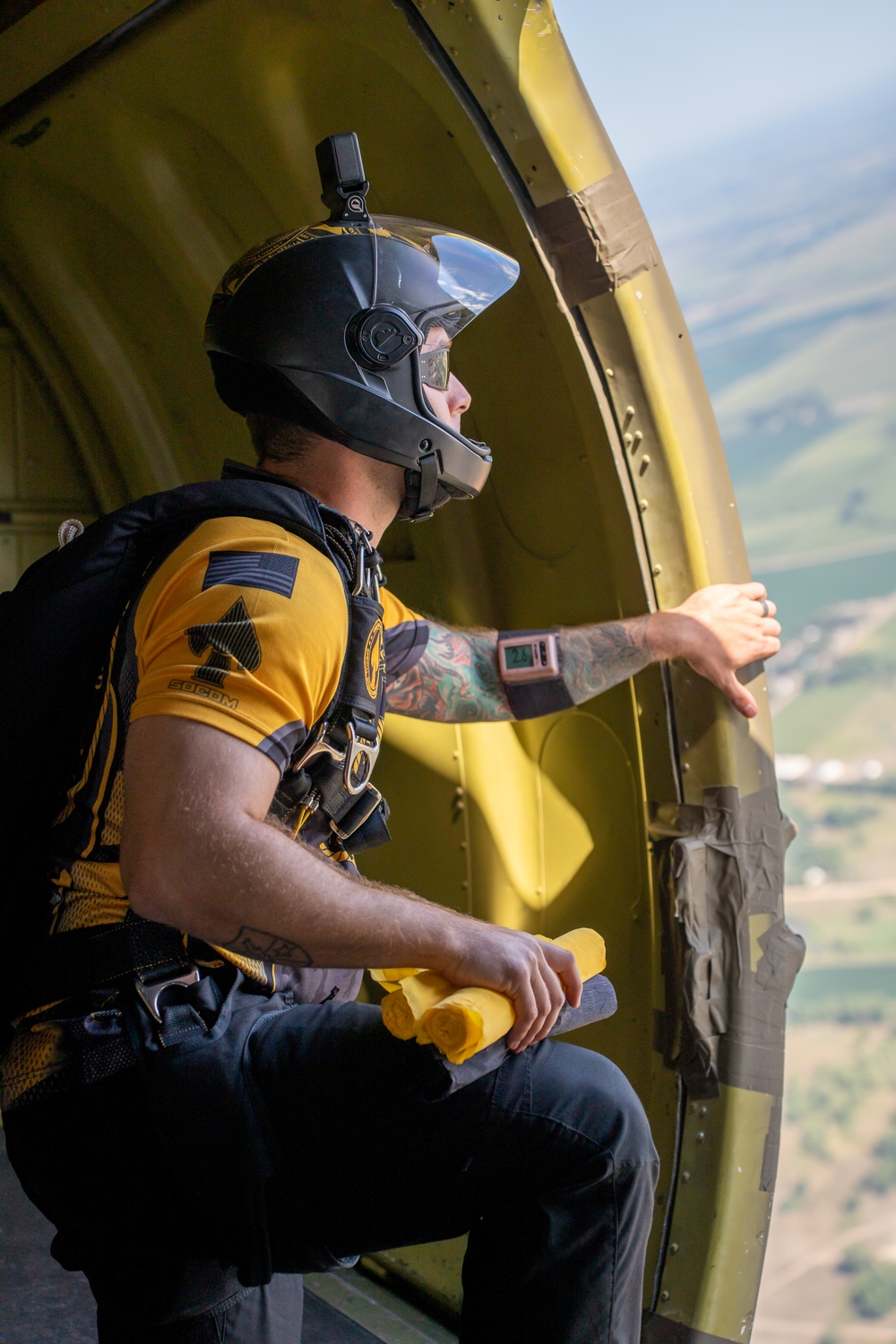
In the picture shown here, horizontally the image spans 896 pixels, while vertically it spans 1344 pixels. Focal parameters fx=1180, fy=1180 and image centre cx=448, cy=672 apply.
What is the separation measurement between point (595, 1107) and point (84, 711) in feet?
2.83

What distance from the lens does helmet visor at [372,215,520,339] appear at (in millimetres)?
1895

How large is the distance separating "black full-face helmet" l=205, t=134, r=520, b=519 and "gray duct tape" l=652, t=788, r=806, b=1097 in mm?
901

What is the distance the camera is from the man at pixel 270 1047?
137 centimetres

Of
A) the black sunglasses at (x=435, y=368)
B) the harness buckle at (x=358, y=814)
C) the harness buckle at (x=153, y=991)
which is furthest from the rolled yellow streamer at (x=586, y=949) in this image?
the black sunglasses at (x=435, y=368)

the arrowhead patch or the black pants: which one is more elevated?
the arrowhead patch

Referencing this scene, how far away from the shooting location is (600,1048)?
→ 259 centimetres

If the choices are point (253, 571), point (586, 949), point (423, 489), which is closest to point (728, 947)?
point (586, 949)

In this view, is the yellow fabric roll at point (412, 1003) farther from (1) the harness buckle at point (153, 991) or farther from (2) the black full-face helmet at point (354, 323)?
(2) the black full-face helmet at point (354, 323)

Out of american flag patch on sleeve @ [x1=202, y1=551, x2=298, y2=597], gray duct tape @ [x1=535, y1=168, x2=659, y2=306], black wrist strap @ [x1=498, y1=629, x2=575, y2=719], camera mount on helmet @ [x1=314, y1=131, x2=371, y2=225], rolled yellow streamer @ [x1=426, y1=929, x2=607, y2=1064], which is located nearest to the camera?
rolled yellow streamer @ [x1=426, y1=929, x2=607, y2=1064]

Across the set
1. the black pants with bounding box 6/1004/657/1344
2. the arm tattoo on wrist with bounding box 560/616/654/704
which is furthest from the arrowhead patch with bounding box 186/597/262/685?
the arm tattoo on wrist with bounding box 560/616/654/704

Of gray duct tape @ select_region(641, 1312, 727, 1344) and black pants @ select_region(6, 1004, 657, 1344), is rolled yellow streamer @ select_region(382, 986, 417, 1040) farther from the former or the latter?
gray duct tape @ select_region(641, 1312, 727, 1344)

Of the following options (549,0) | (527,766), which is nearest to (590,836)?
(527,766)

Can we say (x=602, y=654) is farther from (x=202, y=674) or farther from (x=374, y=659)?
(x=202, y=674)

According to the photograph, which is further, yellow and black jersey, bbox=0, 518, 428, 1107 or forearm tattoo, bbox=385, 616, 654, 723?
forearm tattoo, bbox=385, 616, 654, 723
